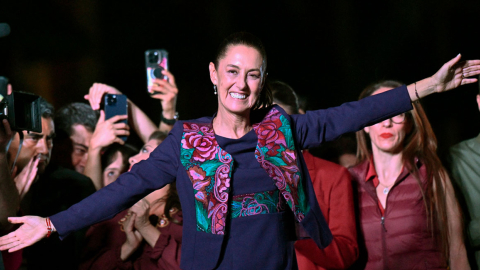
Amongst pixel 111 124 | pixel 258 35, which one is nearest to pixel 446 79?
pixel 111 124

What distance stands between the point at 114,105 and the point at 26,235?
143 centimetres

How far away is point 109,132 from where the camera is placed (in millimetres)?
2857

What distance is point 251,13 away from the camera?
4.50 m

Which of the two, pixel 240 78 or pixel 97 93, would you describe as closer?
pixel 240 78

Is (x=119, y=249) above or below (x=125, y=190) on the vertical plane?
below

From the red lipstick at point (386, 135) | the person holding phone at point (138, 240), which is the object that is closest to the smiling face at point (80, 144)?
the person holding phone at point (138, 240)

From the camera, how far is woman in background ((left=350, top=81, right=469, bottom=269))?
7.29 ft

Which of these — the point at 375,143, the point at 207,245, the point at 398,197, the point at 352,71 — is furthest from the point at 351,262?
the point at 352,71

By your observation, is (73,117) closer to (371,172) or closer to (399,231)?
(371,172)

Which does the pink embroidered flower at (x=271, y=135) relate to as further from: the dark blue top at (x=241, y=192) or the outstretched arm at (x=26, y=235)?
the outstretched arm at (x=26, y=235)

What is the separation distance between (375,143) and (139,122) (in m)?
1.47

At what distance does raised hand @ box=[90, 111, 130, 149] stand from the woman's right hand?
1.24m

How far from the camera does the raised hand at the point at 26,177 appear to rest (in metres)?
2.47

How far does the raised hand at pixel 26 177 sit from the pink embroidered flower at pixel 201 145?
3.90 feet
